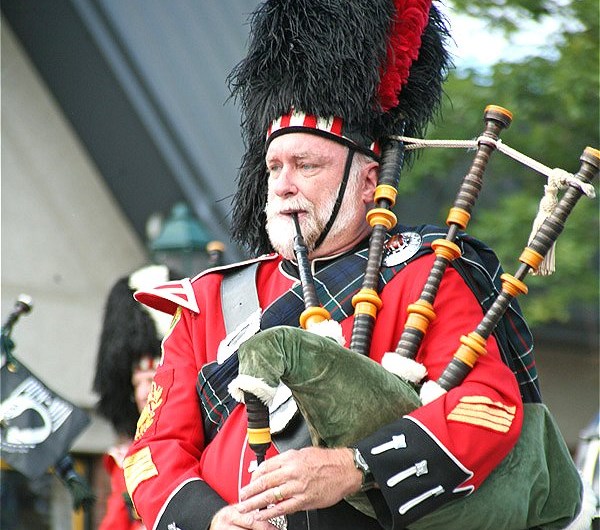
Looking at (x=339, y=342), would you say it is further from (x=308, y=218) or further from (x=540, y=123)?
(x=540, y=123)

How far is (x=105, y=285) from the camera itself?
1042 cm

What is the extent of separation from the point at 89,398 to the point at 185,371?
250 inches

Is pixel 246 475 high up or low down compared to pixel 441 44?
down

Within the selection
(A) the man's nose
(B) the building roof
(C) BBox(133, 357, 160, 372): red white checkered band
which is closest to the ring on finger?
(A) the man's nose

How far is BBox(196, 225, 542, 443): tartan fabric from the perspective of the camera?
3.60 metres

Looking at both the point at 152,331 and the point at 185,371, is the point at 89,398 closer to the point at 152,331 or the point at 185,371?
the point at 152,331

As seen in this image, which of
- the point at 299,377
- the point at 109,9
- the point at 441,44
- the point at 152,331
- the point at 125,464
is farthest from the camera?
the point at 109,9

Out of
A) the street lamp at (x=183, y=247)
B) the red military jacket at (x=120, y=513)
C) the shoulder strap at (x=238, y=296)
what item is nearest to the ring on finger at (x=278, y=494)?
the shoulder strap at (x=238, y=296)

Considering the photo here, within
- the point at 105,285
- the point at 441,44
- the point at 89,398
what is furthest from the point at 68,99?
the point at 441,44

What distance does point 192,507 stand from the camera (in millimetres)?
3426

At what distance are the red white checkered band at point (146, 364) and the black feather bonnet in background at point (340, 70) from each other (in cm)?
237

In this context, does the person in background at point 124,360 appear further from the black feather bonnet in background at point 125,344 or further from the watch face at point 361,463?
the watch face at point 361,463

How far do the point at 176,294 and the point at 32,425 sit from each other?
260 cm

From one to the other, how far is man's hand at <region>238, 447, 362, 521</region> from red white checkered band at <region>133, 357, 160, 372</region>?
324cm
